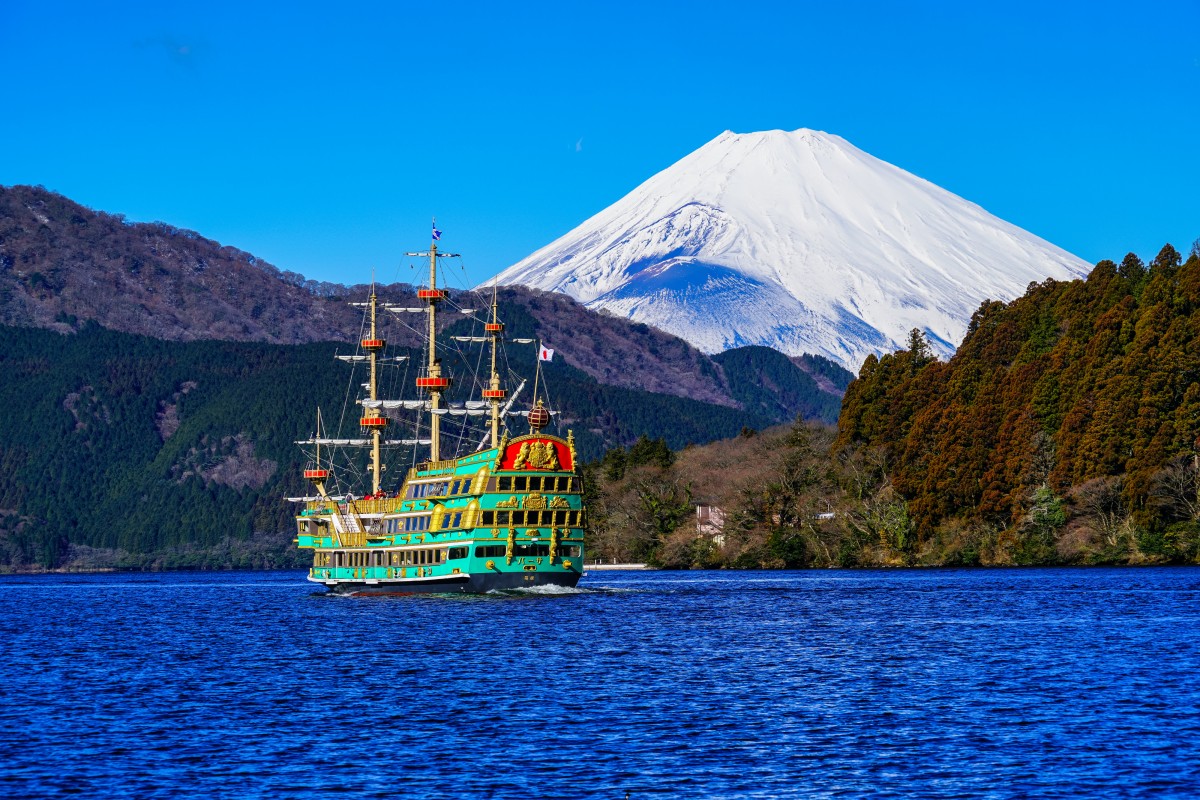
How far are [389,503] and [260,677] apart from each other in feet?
160

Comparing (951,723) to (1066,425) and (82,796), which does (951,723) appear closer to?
(82,796)

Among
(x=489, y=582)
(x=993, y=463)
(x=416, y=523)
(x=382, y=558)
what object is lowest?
(x=489, y=582)

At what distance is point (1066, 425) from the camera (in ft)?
406

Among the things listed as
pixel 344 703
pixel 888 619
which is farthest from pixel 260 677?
pixel 888 619

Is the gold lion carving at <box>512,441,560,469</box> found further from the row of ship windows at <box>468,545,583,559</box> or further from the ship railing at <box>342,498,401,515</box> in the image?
the ship railing at <box>342,498,401,515</box>

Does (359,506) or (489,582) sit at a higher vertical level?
(359,506)

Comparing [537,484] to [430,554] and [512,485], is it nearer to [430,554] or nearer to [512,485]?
[512,485]

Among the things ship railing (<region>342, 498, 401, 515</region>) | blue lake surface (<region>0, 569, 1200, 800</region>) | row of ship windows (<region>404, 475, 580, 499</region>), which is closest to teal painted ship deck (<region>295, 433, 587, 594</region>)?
row of ship windows (<region>404, 475, 580, 499</region>)

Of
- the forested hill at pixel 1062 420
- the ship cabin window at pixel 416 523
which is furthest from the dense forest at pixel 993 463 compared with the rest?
the ship cabin window at pixel 416 523

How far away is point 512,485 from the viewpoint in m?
95.1

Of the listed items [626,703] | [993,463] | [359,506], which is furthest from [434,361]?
[626,703]

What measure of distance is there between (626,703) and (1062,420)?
3389 inches

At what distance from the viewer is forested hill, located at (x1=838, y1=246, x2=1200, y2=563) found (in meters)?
116

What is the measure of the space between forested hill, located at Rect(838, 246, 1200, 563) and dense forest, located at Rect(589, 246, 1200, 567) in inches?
5.7
